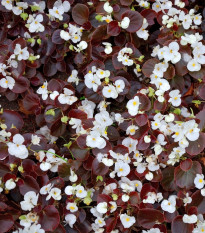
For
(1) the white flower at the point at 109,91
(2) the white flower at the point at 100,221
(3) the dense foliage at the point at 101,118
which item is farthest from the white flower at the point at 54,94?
(2) the white flower at the point at 100,221

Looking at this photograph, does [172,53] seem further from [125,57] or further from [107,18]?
[107,18]

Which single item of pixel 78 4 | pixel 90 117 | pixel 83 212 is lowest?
pixel 83 212

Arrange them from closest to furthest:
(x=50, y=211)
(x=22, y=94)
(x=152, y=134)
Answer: (x=50, y=211) → (x=152, y=134) → (x=22, y=94)

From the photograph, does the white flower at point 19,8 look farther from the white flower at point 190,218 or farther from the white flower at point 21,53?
the white flower at point 190,218

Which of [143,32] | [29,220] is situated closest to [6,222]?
[29,220]

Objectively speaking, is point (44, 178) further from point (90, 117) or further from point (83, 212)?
point (90, 117)

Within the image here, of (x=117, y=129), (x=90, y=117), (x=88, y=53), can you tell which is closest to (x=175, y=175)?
(x=117, y=129)
